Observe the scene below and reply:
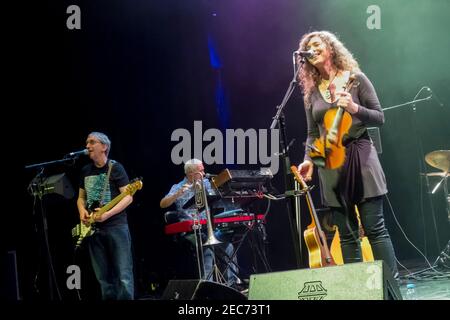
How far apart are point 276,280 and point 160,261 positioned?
191 inches

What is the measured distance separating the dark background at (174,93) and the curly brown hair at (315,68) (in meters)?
3.54

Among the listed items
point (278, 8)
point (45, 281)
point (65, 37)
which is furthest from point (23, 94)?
point (278, 8)

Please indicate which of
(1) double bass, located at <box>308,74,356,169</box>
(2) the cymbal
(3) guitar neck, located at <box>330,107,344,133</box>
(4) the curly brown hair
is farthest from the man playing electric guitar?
(2) the cymbal

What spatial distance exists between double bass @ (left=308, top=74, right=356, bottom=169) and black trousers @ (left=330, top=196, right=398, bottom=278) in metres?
0.30

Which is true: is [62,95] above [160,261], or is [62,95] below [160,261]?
above

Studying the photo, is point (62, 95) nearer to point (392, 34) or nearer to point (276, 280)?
point (392, 34)

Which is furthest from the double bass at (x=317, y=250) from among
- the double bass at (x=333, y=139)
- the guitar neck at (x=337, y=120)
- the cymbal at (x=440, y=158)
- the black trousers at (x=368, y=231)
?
the cymbal at (x=440, y=158)

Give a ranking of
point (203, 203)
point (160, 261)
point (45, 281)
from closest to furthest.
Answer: point (203, 203)
point (45, 281)
point (160, 261)

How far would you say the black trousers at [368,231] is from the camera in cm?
298

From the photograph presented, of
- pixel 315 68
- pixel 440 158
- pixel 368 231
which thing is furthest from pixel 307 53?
pixel 440 158

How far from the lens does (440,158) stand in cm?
569

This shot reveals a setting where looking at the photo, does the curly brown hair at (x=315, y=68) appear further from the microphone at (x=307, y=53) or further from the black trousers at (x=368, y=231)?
the black trousers at (x=368, y=231)

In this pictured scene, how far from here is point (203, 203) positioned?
5.35m

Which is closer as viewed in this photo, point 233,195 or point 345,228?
point 345,228
